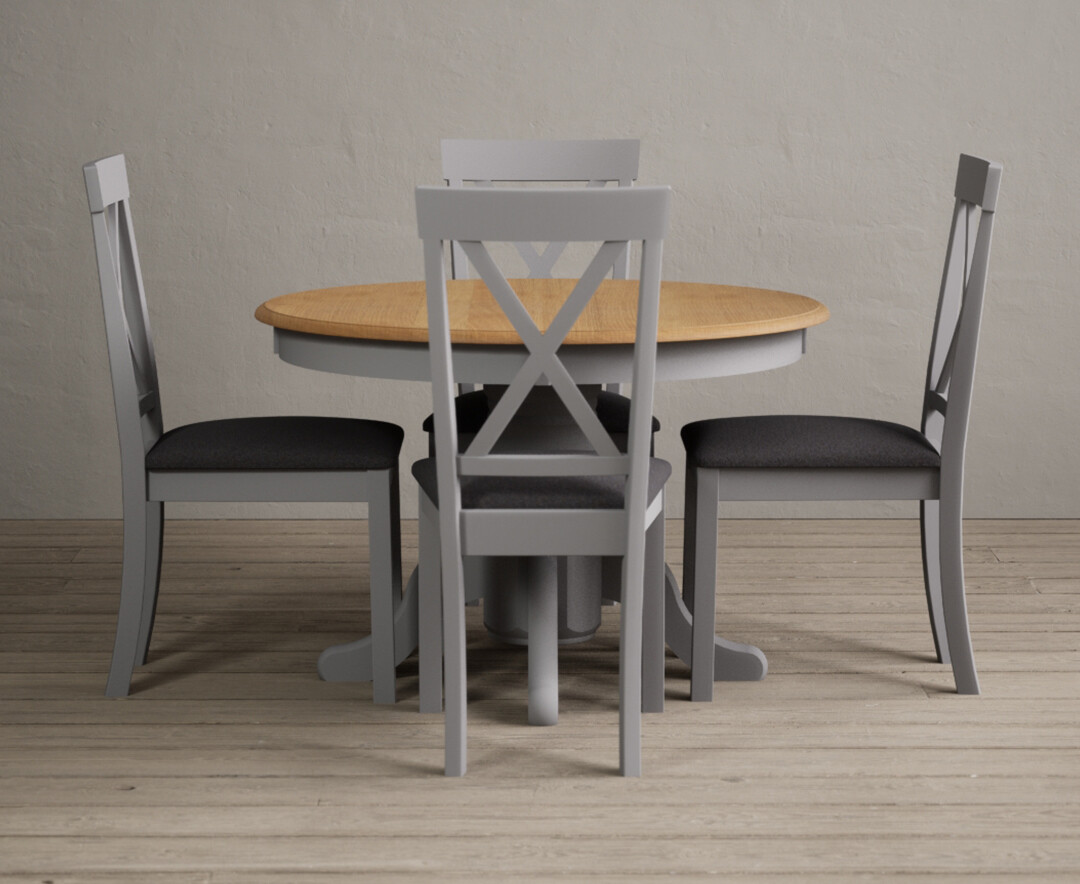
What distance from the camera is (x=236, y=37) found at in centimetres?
378

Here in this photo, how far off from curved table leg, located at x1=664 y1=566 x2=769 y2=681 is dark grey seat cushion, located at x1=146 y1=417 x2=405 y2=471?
2.12ft

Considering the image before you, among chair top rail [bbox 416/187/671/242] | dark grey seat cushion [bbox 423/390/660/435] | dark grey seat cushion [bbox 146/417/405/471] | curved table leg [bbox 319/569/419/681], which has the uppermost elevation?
chair top rail [bbox 416/187/671/242]

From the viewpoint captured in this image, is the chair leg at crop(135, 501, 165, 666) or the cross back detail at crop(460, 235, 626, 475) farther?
the chair leg at crop(135, 501, 165, 666)

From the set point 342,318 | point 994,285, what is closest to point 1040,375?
point 994,285

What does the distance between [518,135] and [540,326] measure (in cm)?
163

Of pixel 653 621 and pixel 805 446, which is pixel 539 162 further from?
pixel 653 621

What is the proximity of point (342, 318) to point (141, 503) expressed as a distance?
0.58m

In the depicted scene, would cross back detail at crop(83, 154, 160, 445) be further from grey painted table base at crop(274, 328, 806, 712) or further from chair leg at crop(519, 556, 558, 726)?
chair leg at crop(519, 556, 558, 726)

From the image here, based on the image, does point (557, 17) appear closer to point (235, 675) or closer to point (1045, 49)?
point (1045, 49)

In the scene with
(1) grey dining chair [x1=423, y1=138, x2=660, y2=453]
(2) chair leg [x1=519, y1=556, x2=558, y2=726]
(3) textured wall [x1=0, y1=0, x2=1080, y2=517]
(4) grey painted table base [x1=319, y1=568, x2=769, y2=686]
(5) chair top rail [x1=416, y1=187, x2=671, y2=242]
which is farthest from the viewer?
(3) textured wall [x1=0, y1=0, x2=1080, y2=517]

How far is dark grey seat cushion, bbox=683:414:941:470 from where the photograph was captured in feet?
8.23

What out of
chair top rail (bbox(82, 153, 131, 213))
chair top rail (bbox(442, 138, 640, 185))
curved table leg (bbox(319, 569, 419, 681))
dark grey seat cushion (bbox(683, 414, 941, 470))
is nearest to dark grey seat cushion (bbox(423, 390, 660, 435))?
dark grey seat cushion (bbox(683, 414, 941, 470))

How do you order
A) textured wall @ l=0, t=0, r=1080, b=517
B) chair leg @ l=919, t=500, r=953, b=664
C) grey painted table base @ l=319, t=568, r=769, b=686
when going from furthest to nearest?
textured wall @ l=0, t=0, r=1080, b=517 < chair leg @ l=919, t=500, r=953, b=664 < grey painted table base @ l=319, t=568, r=769, b=686

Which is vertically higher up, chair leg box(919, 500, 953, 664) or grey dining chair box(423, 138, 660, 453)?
grey dining chair box(423, 138, 660, 453)
